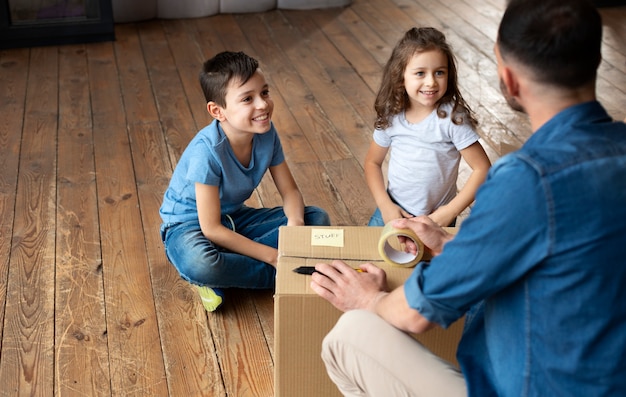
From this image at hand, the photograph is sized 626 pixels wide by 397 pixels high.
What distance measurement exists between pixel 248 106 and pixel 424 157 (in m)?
0.50

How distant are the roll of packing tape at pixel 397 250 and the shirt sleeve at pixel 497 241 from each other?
41 cm

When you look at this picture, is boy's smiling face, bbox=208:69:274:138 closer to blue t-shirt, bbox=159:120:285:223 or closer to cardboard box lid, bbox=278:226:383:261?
blue t-shirt, bbox=159:120:285:223

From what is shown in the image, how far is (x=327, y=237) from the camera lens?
1.83m

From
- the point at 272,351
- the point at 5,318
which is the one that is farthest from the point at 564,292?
the point at 5,318

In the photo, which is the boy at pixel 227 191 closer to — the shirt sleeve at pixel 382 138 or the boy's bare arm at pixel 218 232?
the boy's bare arm at pixel 218 232

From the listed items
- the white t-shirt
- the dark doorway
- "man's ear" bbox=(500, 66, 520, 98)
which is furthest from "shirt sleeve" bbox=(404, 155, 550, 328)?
the dark doorway

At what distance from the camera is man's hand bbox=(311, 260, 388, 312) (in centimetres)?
159

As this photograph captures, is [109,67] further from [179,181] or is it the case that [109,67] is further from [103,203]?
[179,181]

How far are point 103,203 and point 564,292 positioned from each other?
1.91 meters

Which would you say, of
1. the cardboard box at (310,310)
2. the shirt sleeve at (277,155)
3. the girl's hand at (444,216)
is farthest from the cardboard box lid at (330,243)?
the shirt sleeve at (277,155)

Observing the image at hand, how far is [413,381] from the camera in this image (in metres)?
1.44

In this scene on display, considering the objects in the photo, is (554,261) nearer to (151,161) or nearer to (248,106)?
(248,106)

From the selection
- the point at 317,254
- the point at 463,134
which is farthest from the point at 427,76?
the point at 317,254

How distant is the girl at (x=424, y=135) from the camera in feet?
6.99
